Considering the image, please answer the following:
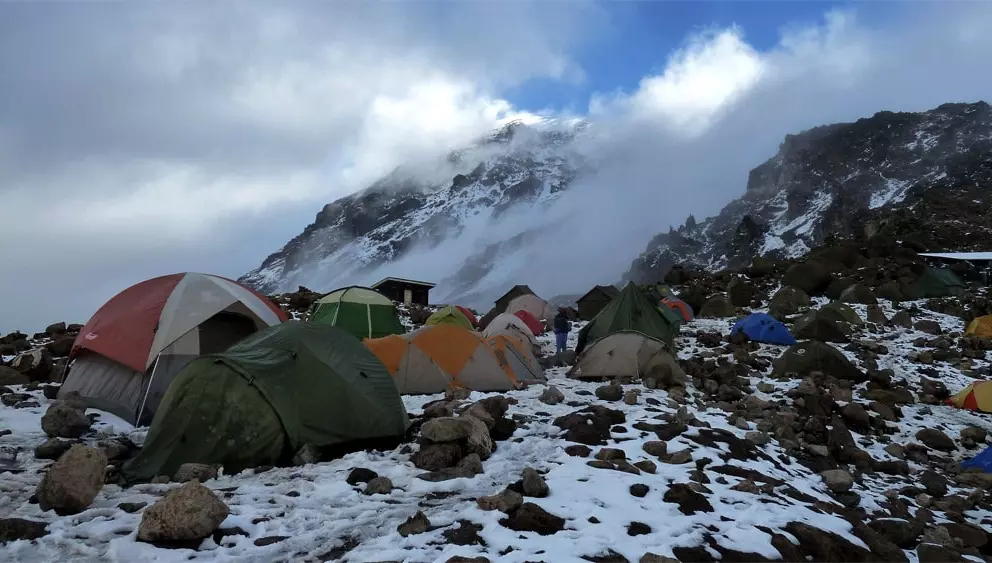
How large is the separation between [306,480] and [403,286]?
40979 mm

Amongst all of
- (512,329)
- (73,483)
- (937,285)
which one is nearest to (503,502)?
(73,483)

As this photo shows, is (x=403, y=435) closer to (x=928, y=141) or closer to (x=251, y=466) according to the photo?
(x=251, y=466)

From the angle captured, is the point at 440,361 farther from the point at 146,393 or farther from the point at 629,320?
the point at 629,320

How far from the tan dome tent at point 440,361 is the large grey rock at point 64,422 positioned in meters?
5.32

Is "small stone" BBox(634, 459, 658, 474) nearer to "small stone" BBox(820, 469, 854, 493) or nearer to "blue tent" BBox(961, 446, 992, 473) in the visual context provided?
"small stone" BBox(820, 469, 854, 493)

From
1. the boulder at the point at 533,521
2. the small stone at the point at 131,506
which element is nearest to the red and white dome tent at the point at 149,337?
the small stone at the point at 131,506

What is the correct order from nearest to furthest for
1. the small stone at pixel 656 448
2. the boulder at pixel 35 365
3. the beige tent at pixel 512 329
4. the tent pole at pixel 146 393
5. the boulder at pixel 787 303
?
the small stone at pixel 656 448
the tent pole at pixel 146 393
the boulder at pixel 35 365
the beige tent at pixel 512 329
the boulder at pixel 787 303

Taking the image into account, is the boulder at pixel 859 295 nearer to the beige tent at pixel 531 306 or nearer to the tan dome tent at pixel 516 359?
the beige tent at pixel 531 306

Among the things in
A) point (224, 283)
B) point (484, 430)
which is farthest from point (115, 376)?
Answer: point (484, 430)

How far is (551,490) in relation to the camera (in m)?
6.26

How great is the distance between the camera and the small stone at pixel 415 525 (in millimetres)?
5145

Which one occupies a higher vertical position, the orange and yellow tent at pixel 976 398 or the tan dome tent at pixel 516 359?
the tan dome tent at pixel 516 359

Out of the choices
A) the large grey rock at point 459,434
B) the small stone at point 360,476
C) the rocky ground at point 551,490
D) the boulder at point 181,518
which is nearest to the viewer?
the boulder at point 181,518

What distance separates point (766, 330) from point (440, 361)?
50.8ft
